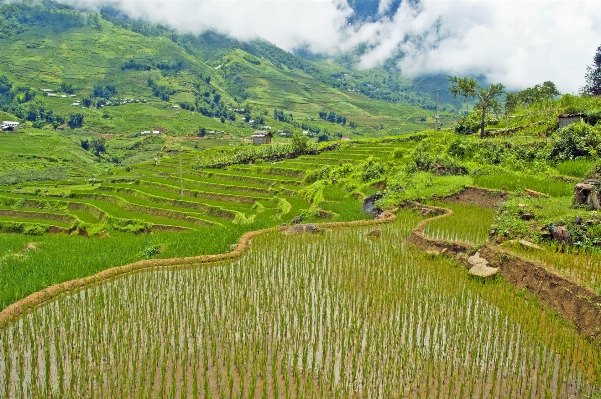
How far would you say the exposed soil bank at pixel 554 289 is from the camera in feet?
23.4

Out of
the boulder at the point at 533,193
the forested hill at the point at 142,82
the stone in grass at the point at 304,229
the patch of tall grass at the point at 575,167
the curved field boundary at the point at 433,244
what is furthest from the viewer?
the forested hill at the point at 142,82

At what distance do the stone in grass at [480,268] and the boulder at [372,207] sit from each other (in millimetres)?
6908

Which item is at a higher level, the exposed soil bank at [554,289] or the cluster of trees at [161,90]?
the cluster of trees at [161,90]

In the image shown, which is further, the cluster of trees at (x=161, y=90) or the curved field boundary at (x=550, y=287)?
the cluster of trees at (x=161, y=90)

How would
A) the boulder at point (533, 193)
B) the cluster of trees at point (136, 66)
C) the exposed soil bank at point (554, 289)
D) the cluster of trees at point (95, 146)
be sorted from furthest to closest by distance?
the cluster of trees at point (136, 66) → the cluster of trees at point (95, 146) → the boulder at point (533, 193) → the exposed soil bank at point (554, 289)

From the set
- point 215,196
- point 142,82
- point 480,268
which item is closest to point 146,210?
point 215,196

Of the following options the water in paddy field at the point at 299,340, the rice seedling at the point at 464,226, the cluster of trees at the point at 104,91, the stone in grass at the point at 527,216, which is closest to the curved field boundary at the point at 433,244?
the rice seedling at the point at 464,226

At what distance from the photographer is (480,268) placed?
9891mm

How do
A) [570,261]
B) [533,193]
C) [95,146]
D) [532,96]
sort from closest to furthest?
[570,261] → [533,193] → [532,96] → [95,146]

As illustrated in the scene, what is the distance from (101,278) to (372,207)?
10.2 metres

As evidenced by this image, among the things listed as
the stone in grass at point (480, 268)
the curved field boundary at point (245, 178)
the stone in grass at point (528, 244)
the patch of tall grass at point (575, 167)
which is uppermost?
the patch of tall grass at point (575, 167)

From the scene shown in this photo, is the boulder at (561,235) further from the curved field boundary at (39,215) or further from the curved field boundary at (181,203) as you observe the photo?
the curved field boundary at (39,215)

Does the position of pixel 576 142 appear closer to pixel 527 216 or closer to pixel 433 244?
pixel 527 216

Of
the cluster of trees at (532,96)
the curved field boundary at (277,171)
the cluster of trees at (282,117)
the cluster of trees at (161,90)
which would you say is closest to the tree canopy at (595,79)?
the cluster of trees at (532,96)
